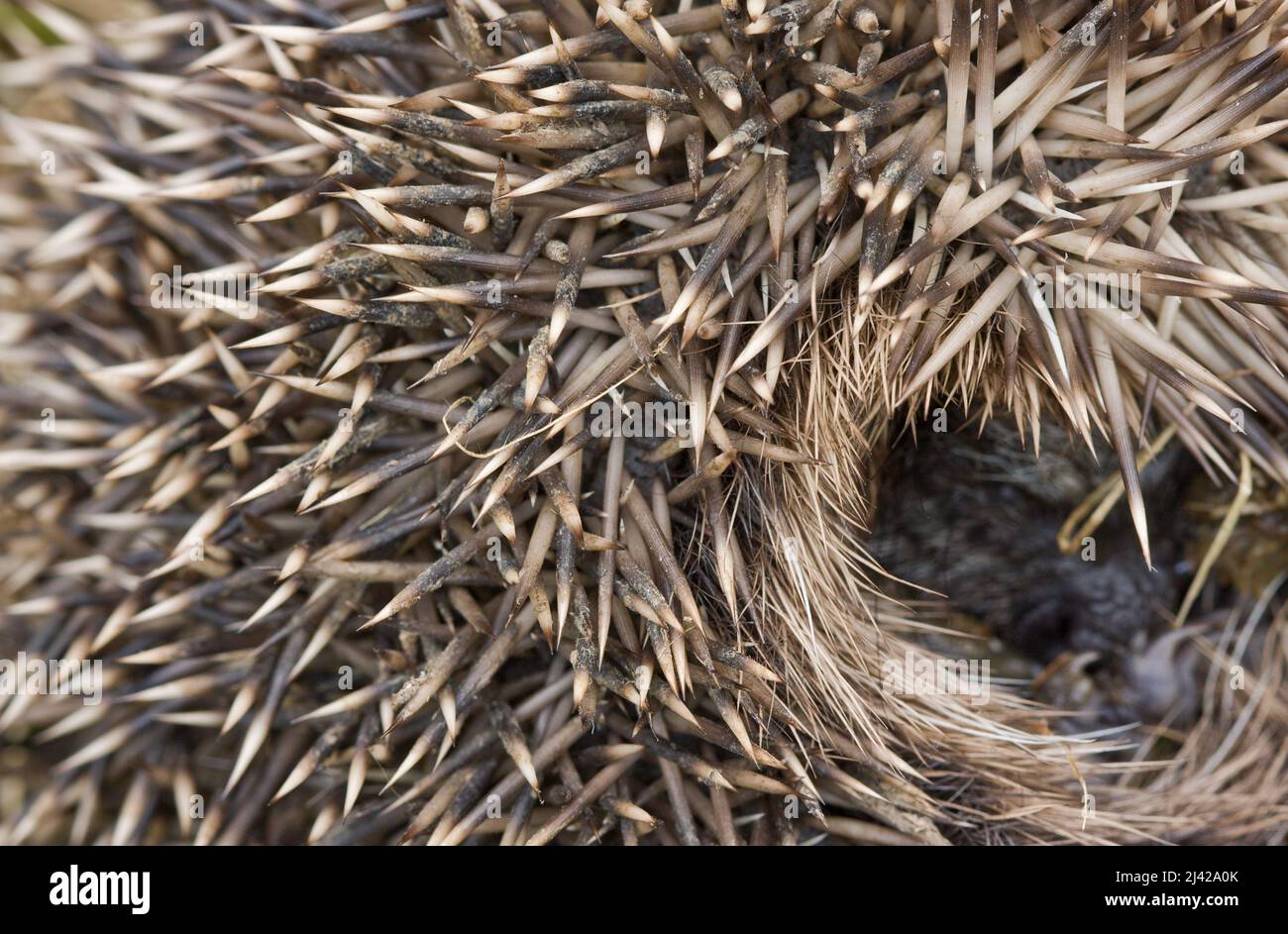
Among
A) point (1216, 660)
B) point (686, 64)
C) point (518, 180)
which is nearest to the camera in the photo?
point (686, 64)

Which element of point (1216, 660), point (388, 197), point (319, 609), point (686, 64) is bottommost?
point (1216, 660)

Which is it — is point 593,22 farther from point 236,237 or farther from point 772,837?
point 772,837

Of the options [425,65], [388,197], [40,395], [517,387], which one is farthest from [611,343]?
[40,395]

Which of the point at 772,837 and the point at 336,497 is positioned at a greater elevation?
the point at 336,497

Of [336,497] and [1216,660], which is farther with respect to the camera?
[1216,660]

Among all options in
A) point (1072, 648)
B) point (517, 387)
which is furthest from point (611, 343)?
point (1072, 648)

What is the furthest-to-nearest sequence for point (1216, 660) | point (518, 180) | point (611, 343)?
1. point (1216, 660)
2. point (611, 343)
3. point (518, 180)

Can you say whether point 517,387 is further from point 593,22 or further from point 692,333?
point 593,22
